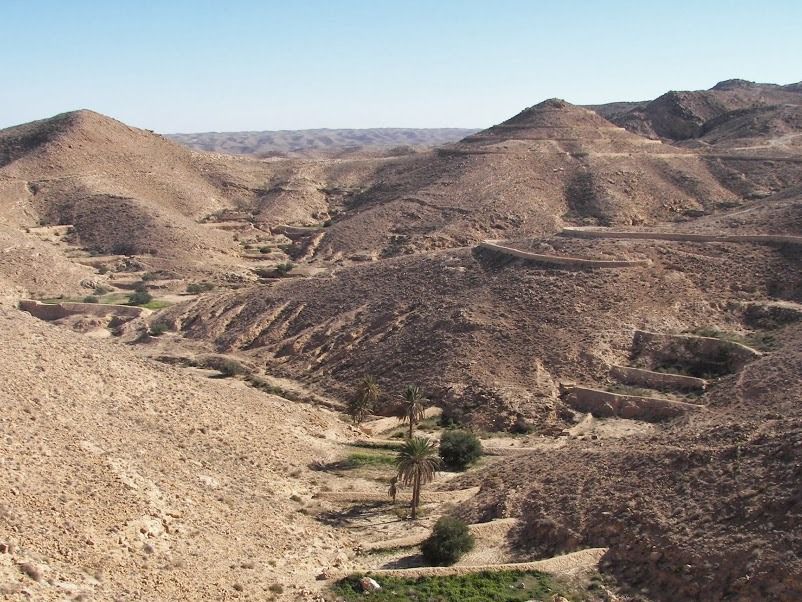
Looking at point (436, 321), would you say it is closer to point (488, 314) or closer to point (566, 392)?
point (488, 314)

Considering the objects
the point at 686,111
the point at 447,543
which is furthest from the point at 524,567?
the point at 686,111

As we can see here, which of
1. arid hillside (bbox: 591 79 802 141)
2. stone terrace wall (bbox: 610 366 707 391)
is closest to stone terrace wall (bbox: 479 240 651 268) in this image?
stone terrace wall (bbox: 610 366 707 391)

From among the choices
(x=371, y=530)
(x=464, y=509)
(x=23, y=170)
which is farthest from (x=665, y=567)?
(x=23, y=170)

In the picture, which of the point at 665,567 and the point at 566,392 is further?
the point at 566,392

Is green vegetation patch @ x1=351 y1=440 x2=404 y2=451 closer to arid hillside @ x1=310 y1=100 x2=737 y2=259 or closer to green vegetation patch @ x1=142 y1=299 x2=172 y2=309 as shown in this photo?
green vegetation patch @ x1=142 y1=299 x2=172 y2=309

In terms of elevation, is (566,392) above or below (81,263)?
below

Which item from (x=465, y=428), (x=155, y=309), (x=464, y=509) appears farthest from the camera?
(x=155, y=309)

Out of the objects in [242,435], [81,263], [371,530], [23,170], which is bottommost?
[371,530]
